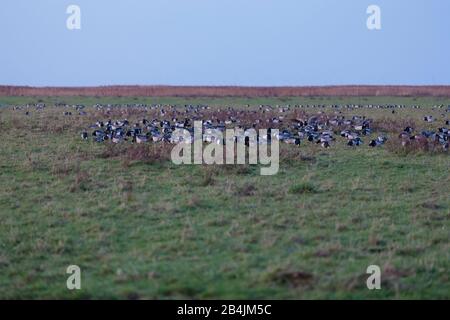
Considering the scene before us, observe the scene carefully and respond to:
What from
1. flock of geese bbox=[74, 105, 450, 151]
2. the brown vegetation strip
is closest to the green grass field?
flock of geese bbox=[74, 105, 450, 151]

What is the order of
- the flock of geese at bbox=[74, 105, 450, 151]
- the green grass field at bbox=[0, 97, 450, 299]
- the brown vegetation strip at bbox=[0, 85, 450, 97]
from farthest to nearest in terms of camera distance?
1. the brown vegetation strip at bbox=[0, 85, 450, 97]
2. the flock of geese at bbox=[74, 105, 450, 151]
3. the green grass field at bbox=[0, 97, 450, 299]

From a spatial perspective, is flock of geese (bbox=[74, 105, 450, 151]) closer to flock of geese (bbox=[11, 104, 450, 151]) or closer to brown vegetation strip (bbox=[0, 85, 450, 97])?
flock of geese (bbox=[11, 104, 450, 151])

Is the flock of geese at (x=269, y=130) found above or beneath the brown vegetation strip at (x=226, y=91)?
beneath

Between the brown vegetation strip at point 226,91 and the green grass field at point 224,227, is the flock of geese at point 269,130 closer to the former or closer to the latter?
the green grass field at point 224,227

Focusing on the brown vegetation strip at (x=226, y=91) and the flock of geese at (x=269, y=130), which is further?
the brown vegetation strip at (x=226, y=91)

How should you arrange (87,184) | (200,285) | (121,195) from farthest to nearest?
(87,184)
(121,195)
(200,285)

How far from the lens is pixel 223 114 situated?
2769 centimetres

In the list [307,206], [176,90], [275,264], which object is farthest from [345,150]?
[176,90]

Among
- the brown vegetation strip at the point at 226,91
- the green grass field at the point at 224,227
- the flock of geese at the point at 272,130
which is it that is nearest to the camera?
the green grass field at the point at 224,227

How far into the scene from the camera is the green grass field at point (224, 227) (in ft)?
24.1

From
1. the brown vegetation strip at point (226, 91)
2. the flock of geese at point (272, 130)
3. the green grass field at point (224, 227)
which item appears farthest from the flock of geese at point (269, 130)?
the brown vegetation strip at point (226, 91)

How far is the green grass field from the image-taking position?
7359mm
